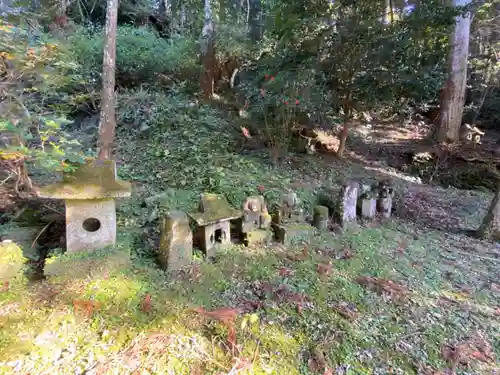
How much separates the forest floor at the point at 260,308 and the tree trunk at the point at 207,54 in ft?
16.0

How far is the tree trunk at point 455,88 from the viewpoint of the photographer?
29.6 feet

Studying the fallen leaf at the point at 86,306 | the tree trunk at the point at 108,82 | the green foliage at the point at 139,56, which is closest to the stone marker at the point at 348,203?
the fallen leaf at the point at 86,306

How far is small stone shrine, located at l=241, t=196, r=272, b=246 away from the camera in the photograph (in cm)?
429

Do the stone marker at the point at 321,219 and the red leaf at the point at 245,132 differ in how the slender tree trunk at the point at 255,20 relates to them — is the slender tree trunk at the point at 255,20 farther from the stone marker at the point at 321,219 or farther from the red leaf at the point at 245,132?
the stone marker at the point at 321,219

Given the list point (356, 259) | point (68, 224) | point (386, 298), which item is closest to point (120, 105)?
point (68, 224)

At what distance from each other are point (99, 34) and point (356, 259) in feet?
33.2

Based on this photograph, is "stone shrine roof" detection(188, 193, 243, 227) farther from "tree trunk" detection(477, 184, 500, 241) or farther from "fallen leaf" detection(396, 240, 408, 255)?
Result: "tree trunk" detection(477, 184, 500, 241)

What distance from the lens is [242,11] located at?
13.3m

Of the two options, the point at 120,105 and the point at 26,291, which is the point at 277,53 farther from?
the point at 26,291

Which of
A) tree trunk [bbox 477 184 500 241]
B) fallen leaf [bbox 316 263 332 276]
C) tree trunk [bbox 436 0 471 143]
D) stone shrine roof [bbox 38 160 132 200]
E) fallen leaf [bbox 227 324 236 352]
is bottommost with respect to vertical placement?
fallen leaf [bbox 227 324 236 352]

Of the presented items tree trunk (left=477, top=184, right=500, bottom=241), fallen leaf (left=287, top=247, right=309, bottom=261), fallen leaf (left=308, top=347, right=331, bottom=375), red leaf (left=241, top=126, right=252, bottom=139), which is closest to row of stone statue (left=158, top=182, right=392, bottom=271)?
fallen leaf (left=287, top=247, right=309, bottom=261)

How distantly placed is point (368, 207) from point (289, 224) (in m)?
1.87

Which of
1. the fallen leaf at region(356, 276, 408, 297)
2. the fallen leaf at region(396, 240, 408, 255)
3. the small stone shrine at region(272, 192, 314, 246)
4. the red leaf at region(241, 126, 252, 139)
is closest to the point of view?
the fallen leaf at region(356, 276, 408, 297)

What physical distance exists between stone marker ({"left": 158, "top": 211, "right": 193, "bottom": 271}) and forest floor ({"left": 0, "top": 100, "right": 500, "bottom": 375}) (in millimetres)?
132
